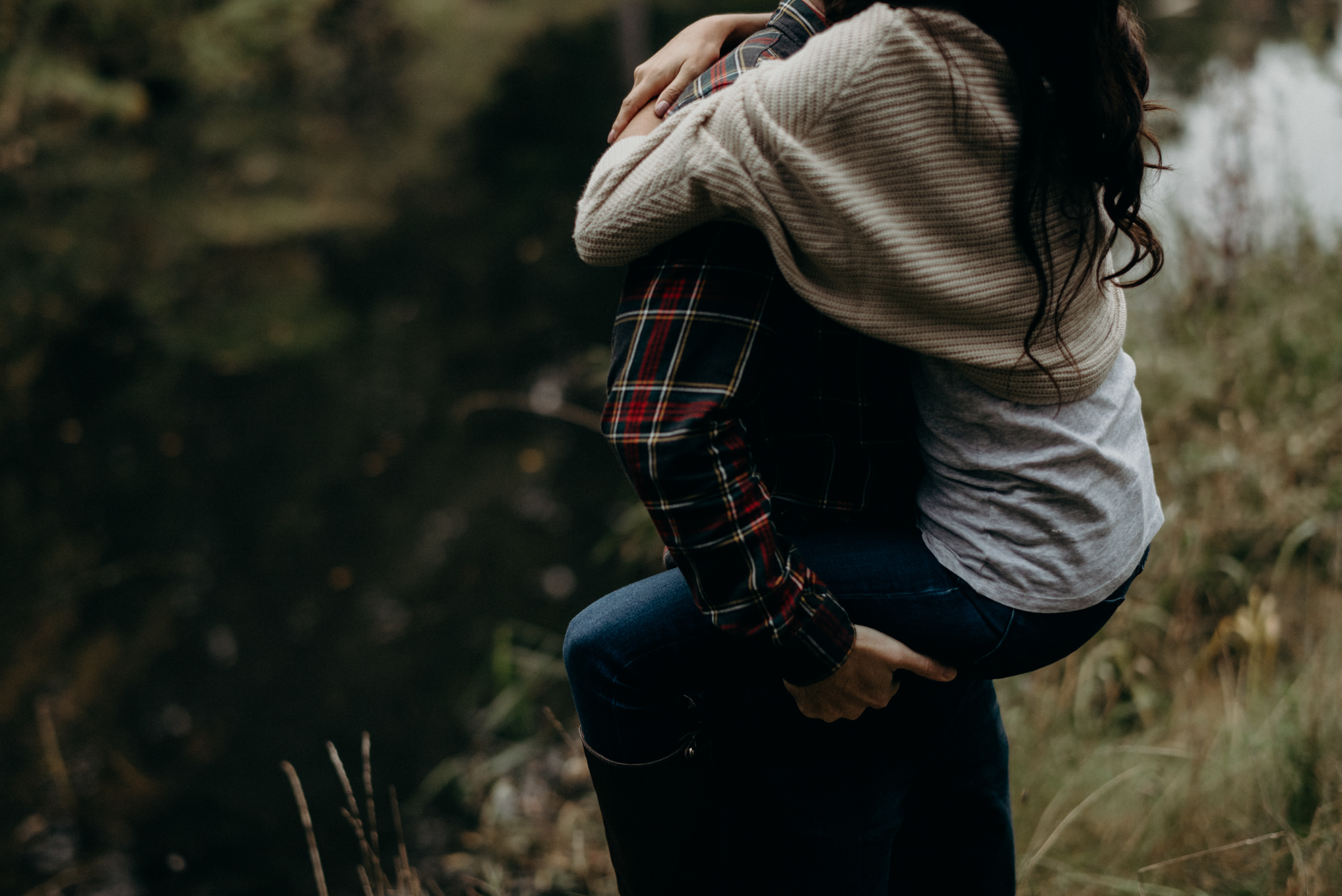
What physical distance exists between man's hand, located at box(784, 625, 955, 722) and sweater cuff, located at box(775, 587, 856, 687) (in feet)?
0.06

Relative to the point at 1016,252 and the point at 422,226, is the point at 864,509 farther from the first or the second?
the point at 422,226

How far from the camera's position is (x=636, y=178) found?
2.80 feet

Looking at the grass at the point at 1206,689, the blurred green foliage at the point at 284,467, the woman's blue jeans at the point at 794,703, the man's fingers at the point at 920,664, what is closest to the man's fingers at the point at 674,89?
the woman's blue jeans at the point at 794,703

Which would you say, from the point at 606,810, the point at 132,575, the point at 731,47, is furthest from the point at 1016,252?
the point at 132,575

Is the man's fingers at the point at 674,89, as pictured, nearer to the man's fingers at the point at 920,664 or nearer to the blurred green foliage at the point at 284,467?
the man's fingers at the point at 920,664

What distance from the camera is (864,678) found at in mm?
969

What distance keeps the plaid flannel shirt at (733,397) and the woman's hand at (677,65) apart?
0.08 meters

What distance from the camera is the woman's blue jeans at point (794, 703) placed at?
989mm

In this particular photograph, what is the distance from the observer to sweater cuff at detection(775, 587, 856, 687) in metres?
0.91

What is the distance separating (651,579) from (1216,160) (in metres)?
3.56

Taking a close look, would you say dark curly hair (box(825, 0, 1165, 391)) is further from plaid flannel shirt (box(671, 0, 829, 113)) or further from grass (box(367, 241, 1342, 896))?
grass (box(367, 241, 1342, 896))

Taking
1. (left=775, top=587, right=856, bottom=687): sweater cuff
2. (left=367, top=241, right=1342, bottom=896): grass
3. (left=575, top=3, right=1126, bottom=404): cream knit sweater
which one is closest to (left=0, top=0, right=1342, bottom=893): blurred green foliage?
(left=367, top=241, right=1342, bottom=896): grass

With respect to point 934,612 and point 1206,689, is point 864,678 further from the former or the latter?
point 1206,689

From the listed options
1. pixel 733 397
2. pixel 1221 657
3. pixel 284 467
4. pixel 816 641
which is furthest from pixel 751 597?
pixel 284 467
